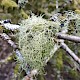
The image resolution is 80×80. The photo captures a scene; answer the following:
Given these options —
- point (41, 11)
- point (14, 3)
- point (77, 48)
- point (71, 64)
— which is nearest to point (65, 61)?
point (71, 64)

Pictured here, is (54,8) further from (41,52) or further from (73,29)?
(41,52)

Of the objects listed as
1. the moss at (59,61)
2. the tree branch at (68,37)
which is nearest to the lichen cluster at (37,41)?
the tree branch at (68,37)

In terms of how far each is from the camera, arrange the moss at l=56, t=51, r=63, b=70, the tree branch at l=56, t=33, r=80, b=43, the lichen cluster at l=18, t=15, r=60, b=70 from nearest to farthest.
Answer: the tree branch at l=56, t=33, r=80, b=43 < the lichen cluster at l=18, t=15, r=60, b=70 < the moss at l=56, t=51, r=63, b=70

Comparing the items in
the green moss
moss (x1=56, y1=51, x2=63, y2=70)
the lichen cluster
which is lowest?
the green moss

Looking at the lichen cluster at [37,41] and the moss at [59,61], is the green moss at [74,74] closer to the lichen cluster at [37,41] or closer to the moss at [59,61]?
Result: the moss at [59,61]

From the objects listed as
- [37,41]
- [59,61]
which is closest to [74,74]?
[59,61]

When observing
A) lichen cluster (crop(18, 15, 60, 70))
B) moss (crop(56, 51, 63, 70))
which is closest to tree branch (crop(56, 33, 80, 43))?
lichen cluster (crop(18, 15, 60, 70))

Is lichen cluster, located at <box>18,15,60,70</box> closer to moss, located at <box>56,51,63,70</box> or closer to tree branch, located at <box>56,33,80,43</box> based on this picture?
tree branch, located at <box>56,33,80,43</box>

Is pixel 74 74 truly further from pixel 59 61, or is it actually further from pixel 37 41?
pixel 37 41
